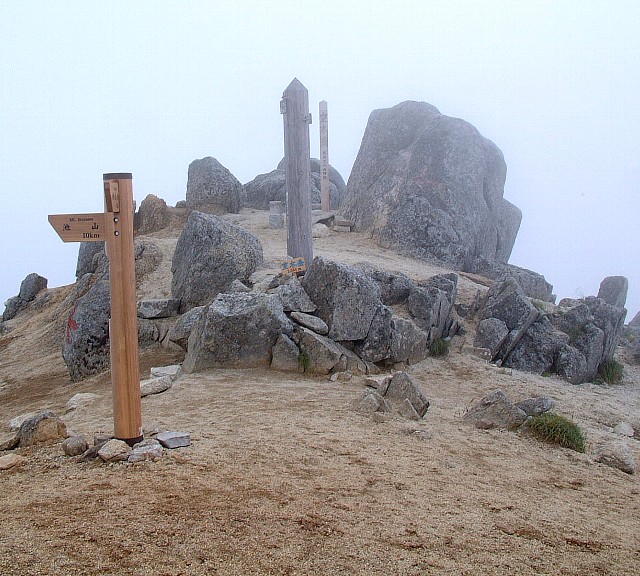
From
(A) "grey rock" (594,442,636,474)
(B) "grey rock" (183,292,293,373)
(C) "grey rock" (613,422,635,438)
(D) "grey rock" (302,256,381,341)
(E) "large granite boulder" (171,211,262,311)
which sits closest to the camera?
(A) "grey rock" (594,442,636,474)

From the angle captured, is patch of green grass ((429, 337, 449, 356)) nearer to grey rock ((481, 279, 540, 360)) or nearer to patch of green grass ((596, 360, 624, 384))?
grey rock ((481, 279, 540, 360))

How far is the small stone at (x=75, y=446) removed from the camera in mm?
5578

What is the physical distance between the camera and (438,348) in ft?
37.5

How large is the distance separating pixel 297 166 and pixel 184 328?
4.15 m

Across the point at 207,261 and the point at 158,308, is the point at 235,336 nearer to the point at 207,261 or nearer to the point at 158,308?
the point at 158,308

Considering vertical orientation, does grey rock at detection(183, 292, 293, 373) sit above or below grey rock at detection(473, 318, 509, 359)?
above

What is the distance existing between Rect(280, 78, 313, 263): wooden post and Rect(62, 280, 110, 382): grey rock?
387 cm

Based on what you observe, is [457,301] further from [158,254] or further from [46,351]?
[46,351]

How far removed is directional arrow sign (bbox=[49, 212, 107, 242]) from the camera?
570cm

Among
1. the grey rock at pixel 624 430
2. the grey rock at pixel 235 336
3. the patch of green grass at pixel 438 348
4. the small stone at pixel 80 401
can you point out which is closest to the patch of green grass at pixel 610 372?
the patch of green grass at pixel 438 348

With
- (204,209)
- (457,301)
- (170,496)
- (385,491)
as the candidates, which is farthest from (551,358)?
(204,209)

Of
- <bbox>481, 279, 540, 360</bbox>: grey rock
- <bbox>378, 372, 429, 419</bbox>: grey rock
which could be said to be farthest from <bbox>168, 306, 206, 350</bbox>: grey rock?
<bbox>481, 279, 540, 360</bbox>: grey rock

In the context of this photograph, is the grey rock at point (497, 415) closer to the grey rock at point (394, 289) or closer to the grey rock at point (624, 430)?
the grey rock at point (624, 430)

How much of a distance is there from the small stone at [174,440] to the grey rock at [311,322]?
13.2ft
